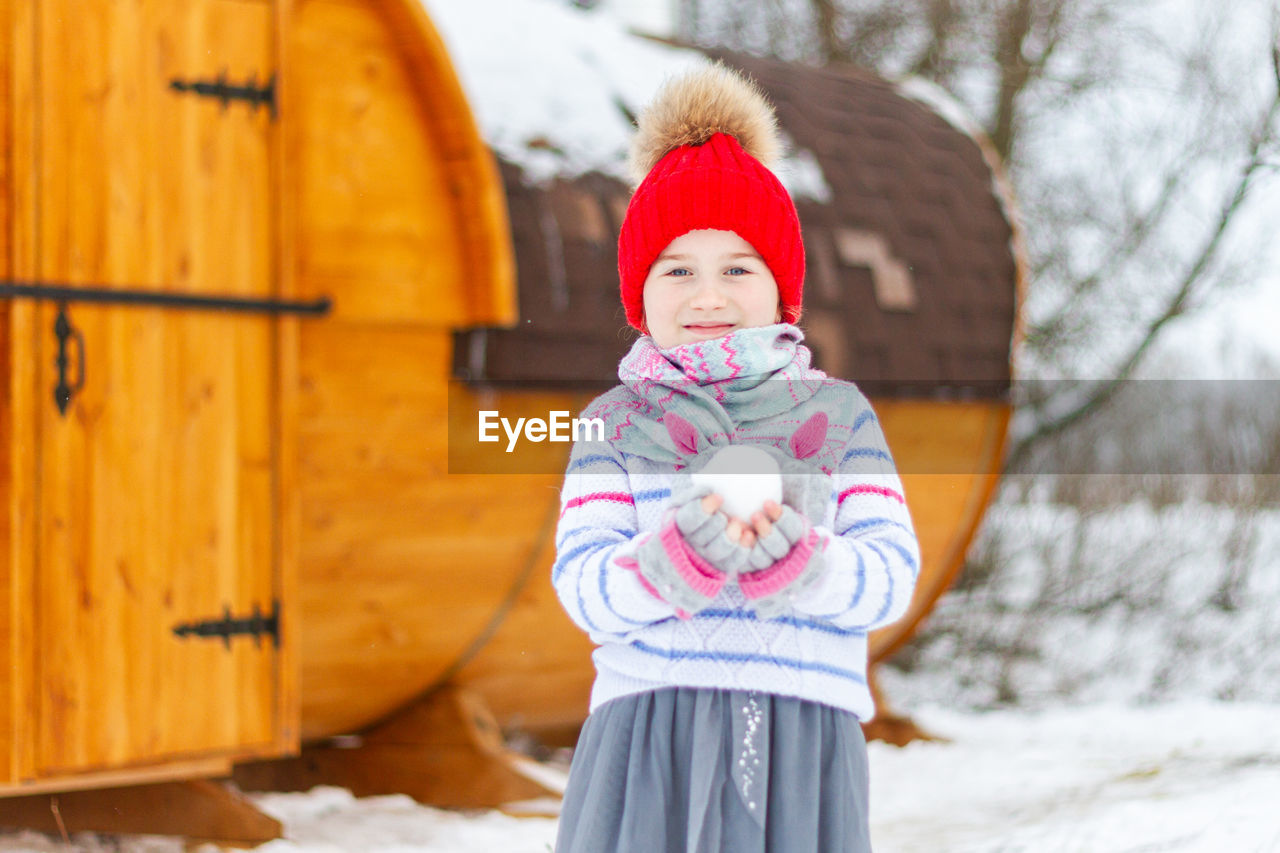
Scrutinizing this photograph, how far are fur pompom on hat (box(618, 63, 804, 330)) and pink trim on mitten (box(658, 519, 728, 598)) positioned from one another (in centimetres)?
46

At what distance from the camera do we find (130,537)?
124 inches

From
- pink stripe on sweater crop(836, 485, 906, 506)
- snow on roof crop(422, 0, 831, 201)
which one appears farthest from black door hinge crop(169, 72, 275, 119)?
pink stripe on sweater crop(836, 485, 906, 506)

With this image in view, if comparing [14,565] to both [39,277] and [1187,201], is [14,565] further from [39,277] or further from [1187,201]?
[1187,201]

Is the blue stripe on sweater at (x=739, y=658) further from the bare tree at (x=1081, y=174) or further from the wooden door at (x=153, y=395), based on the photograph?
the bare tree at (x=1081, y=174)

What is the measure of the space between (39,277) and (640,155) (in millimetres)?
1828

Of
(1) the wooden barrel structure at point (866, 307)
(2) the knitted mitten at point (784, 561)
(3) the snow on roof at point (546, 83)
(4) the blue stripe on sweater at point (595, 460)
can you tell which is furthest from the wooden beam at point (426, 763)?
(2) the knitted mitten at point (784, 561)

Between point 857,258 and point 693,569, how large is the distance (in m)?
3.47

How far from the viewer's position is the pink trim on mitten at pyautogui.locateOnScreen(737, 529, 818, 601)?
4.80ft

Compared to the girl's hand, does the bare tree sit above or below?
above

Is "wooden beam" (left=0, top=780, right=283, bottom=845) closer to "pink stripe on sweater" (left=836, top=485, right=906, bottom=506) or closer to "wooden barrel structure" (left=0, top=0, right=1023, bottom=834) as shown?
"wooden barrel structure" (left=0, top=0, right=1023, bottom=834)

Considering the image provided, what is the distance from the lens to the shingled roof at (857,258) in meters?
3.86

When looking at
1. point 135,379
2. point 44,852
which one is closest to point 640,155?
point 135,379

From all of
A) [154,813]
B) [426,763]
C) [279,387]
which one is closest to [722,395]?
[279,387]
